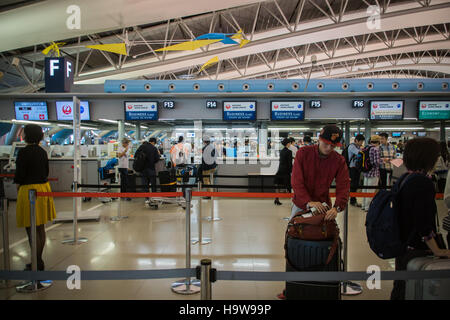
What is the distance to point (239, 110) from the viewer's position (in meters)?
8.21

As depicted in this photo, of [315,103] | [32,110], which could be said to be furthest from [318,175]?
[32,110]

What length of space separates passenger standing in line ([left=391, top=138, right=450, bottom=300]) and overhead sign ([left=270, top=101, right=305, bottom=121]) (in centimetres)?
626

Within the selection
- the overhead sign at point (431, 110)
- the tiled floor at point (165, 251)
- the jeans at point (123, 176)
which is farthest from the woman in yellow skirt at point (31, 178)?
the overhead sign at point (431, 110)

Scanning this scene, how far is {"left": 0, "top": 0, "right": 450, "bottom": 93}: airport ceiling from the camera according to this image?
32.0 ft

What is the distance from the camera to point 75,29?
413 inches

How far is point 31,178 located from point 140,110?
201 inches

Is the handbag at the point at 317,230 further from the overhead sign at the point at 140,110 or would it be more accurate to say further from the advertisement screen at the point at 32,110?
the advertisement screen at the point at 32,110

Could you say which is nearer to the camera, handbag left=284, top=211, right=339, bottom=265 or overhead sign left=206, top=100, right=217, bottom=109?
handbag left=284, top=211, right=339, bottom=265

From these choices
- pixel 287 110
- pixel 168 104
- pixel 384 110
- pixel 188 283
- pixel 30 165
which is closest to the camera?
pixel 188 283

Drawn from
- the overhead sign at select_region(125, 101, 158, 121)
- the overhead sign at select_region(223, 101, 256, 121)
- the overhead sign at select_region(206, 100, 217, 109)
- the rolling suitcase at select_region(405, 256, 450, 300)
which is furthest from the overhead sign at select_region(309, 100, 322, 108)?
the rolling suitcase at select_region(405, 256, 450, 300)

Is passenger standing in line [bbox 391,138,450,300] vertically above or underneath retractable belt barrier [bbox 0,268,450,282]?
above

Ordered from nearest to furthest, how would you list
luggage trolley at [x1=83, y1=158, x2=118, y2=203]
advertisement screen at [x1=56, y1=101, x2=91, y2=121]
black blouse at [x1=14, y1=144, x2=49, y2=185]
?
black blouse at [x1=14, y1=144, x2=49, y2=185], advertisement screen at [x1=56, y1=101, x2=91, y2=121], luggage trolley at [x1=83, y1=158, x2=118, y2=203]

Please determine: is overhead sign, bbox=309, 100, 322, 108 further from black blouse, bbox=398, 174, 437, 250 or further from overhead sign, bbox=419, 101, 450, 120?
black blouse, bbox=398, 174, 437, 250

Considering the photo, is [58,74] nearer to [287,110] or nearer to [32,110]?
[32,110]
